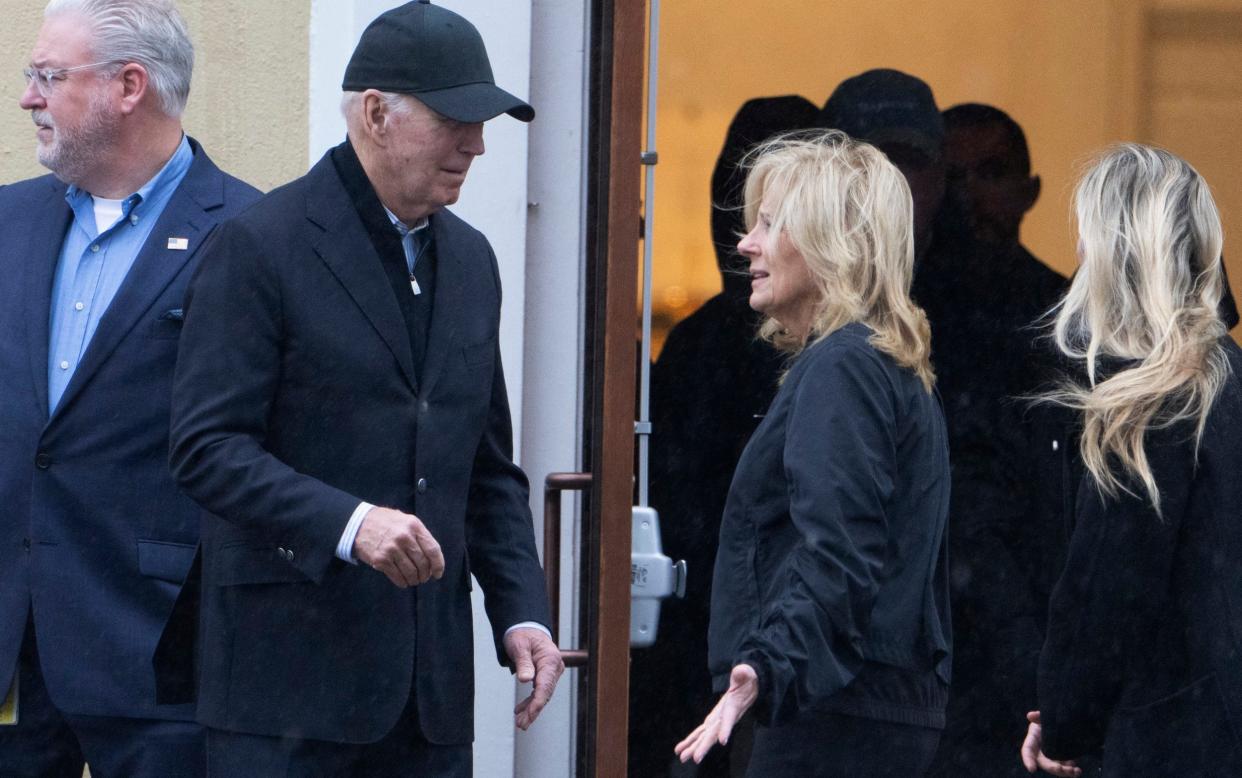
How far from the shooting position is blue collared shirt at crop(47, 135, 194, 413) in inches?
116

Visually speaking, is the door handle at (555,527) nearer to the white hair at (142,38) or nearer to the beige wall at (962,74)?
the white hair at (142,38)

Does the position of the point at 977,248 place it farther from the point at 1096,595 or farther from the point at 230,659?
the point at 230,659

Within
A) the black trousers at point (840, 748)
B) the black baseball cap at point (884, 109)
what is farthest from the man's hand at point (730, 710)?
the black baseball cap at point (884, 109)

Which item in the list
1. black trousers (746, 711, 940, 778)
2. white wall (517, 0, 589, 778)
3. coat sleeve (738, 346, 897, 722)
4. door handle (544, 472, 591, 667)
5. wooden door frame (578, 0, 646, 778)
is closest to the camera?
coat sleeve (738, 346, 897, 722)

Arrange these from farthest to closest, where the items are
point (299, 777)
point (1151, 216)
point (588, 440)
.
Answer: point (588, 440) < point (1151, 216) < point (299, 777)

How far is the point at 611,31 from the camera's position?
3.53m

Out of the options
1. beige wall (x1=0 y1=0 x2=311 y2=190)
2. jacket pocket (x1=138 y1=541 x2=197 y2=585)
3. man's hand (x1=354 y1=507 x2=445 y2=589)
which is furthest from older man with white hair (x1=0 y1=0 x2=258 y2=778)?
beige wall (x1=0 y1=0 x2=311 y2=190)

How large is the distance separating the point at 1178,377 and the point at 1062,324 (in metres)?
0.25

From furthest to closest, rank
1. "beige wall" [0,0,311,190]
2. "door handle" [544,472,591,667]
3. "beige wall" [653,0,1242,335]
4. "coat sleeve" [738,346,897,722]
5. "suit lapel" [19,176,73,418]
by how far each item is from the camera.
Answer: "beige wall" [653,0,1242,335] < "beige wall" [0,0,311,190] < "door handle" [544,472,591,667] < "suit lapel" [19,176,73,418] < "coat sleeve" [738,346,897,722]

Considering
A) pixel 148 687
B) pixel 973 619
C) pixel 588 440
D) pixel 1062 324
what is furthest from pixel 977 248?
pixel 148 687

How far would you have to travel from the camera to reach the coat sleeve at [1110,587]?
8.57 ft

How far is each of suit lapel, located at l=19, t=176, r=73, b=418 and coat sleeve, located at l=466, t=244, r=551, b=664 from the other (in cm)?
73

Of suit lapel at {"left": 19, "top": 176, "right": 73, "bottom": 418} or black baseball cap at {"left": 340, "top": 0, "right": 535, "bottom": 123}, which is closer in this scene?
black baseball cap at {"left": 340, "top": 0, "right": 535, "bottom": 123}

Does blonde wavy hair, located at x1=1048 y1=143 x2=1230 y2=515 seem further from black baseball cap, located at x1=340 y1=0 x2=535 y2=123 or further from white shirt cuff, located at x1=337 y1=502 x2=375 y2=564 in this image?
white shirt cuff, located at x1=337 y1=502 x2=375 y2=564
